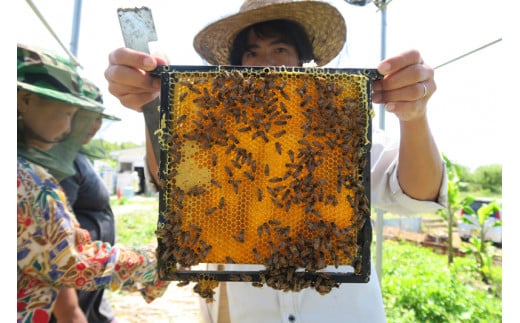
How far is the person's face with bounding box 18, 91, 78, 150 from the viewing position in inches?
117

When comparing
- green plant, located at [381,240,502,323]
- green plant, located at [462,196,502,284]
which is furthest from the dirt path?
green plant, located at [462,196,502,284]

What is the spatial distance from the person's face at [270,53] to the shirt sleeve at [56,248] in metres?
2.05

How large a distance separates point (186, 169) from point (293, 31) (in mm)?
1694

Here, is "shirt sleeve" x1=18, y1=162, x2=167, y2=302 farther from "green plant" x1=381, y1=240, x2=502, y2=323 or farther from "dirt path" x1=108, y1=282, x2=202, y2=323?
"green plant" x1=381, y1=240, x2=502, y2=323

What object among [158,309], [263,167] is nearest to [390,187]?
[263,167]

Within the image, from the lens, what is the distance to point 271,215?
1785 millimetres

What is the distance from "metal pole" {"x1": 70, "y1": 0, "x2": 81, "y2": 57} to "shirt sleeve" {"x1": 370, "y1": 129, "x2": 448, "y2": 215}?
4192mm

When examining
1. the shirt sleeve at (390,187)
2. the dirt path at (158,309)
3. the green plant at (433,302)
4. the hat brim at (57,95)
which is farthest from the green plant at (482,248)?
the hat brim at (57,95)

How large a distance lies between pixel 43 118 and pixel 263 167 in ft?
8.07

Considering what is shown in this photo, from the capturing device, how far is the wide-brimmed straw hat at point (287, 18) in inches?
103

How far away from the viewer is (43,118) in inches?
121

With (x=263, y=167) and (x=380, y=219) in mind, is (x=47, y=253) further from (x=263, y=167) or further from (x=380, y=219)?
(x=380, y=219)

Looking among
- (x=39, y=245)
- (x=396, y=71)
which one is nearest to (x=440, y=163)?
(x=396, y=71)

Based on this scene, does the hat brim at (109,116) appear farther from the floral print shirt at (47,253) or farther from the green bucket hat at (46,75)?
the floral print shirt at (47,253)
